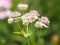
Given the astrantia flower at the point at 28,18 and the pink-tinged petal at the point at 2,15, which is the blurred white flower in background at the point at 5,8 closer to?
the pink-tinged petal at the point at 2,15

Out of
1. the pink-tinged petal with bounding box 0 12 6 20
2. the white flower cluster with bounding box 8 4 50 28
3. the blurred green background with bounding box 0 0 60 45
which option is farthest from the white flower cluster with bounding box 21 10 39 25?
the pink-tinged petal with bounding box 0 12 6 20

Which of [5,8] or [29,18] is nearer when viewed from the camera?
[29,18]

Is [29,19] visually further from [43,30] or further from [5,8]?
[5,8]

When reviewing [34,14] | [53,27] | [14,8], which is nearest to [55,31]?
[53,27]

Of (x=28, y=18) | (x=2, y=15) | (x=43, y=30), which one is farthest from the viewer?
(x=2, y=15)

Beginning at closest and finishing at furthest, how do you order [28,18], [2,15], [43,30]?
[28,18] → [43,30] → [2,15]

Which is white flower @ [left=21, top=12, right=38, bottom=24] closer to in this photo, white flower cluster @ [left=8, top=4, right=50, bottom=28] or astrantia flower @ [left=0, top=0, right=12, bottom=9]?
white flower cluster @ [left=8, top=4, right=50, bottom=28]

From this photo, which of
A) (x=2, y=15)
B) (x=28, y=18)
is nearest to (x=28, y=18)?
(x=28, y=18)

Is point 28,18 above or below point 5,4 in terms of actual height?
above
